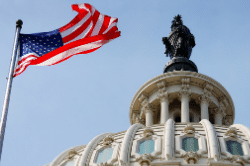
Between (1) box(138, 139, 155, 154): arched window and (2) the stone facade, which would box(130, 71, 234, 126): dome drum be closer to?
(2) the stone facade

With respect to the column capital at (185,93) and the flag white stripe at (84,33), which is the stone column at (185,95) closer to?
the column capital at (185,93)

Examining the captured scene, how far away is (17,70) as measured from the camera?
1168 inches

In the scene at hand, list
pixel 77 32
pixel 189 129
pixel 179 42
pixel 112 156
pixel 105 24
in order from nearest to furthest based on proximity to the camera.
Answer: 1. pixel 77 32
2. pixel 105 24
3. pixel 112 156
4. pixel 189 129
5. pixel 179 42

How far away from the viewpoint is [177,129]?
4847cm

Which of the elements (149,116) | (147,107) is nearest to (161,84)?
(147,107)

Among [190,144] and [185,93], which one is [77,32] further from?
[185,93]

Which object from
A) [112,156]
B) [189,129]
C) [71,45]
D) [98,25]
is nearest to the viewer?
[71,45]

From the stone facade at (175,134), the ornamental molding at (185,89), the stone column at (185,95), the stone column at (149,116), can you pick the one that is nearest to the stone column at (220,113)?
the stone facade at (175,134)

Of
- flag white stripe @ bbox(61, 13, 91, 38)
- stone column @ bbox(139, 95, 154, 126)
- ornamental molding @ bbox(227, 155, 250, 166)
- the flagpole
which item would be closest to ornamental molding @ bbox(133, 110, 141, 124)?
stone column @ bbox(139, 95, 154, 126)

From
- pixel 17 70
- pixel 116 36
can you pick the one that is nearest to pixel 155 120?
pixel 116 36

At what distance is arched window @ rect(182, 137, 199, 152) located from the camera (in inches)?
1754

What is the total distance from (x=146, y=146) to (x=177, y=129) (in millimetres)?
3916

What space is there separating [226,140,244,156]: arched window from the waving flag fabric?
15.7 metres

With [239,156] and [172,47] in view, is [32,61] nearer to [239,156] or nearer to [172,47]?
[239,156]
